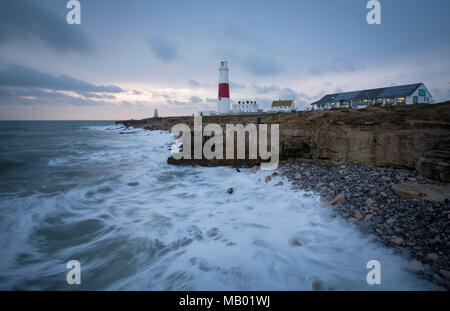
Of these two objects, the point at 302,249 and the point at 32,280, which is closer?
the point at 32,280

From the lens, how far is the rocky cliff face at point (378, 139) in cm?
532

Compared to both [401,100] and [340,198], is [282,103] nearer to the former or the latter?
[401,100]

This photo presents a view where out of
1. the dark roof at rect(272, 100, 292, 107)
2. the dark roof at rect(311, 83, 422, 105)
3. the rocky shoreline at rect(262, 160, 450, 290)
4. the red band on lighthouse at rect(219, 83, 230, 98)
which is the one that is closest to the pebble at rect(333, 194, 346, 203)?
the rocky shoreline at rect(262, 160, 450, 290)

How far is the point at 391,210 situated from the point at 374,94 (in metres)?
31.2

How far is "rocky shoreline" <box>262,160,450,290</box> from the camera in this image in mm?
2790

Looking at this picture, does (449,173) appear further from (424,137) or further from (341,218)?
(341,218)

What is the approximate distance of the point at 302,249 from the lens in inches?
143

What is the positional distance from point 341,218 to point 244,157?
5.36 m

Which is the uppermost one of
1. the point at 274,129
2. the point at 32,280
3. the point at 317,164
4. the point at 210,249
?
the point at 274,129

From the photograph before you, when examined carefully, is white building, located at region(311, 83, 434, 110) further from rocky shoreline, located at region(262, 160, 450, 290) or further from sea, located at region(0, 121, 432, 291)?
sea, located at region(0, 121, 432, 291)

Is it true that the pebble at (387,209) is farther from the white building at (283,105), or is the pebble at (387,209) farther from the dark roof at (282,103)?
the dark roof at (282,103)

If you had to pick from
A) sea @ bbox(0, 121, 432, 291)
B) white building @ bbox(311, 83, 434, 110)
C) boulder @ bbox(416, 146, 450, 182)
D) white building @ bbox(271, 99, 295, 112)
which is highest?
white building @ bbox(271, 99, 295, 112)

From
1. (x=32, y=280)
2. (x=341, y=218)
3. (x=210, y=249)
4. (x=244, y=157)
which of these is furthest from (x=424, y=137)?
(x=32, y=280)
